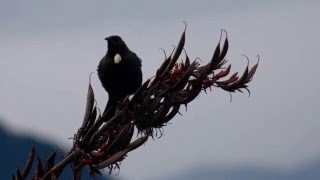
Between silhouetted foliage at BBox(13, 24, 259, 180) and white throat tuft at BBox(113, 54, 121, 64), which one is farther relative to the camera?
white throat tuft at BBox(113, 54, 121, 64)

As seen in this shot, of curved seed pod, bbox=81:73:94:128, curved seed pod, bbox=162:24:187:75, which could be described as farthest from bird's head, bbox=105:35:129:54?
curved seed pod, bbox=162:24:187:75

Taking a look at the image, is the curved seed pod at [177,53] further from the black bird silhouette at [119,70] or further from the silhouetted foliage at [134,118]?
the black bird silhouette at [119,70]

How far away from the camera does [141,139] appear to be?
189 inches

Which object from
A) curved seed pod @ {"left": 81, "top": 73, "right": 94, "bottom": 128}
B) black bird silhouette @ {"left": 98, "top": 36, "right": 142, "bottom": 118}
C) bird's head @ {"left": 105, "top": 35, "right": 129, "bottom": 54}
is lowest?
curved seed pod @ {"left": 81, "top": 73, "right": 94, "bottom": 128}

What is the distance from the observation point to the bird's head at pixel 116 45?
8.21 meters

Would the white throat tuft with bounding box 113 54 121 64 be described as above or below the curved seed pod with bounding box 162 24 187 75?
above

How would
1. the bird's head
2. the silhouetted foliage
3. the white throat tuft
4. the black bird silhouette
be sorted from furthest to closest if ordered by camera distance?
the bird's head < the white throat tuft < the black bird silhouette < the silhouetted foliage

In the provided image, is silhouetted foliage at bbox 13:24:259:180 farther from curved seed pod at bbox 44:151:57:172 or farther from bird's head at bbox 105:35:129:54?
bird's head at bbox 105:35:129:54

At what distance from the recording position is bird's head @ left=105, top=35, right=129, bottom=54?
26.9 ft

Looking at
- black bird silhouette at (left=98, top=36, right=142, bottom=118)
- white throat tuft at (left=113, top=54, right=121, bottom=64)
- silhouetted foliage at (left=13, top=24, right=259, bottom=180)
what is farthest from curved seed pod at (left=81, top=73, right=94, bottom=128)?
white throat tuft at (left=113, top=54, right=121, bottom=64)

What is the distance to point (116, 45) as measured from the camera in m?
8.22

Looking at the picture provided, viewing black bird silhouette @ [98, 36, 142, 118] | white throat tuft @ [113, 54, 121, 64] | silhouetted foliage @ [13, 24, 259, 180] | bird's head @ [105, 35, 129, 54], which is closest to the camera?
silhouetted foliage @ [13, 24, 259, 180]

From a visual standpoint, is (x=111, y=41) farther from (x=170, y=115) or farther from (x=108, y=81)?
(x=170, y=115)

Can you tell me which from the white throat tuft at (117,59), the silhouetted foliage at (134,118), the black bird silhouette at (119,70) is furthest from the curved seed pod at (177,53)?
the white throat tuft at (117,59)
